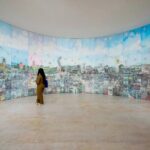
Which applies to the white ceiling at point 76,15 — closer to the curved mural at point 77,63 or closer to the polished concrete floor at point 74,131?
the curved mural at point 77,63

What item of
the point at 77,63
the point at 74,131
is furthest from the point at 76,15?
the point at 77,63

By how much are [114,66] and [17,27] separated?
5658 millimetres

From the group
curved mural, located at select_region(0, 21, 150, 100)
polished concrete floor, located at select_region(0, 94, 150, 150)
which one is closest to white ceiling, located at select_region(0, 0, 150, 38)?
curved mural, located at select_region(0, 21, 150, 100)

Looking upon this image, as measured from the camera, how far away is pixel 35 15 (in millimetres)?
7180

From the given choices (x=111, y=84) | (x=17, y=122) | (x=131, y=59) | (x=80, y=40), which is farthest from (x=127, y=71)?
(x=17, y=122)

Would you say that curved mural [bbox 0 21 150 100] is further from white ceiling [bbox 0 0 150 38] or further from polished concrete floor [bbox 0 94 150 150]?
polished concrete floor [bbox 0 94 150 150]

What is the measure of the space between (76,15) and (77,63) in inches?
193

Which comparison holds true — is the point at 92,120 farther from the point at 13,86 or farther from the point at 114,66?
the point at 114,66

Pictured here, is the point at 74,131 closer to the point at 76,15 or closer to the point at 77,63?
the point at 76,15

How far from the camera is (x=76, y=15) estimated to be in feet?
23.6

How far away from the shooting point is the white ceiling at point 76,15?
19.6 feet

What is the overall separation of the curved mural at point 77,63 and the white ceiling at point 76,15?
2.65 ft

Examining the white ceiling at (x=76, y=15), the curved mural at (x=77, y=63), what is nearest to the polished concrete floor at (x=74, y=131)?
the white ceiling at (x=76, y=15)

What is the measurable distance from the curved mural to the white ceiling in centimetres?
81
